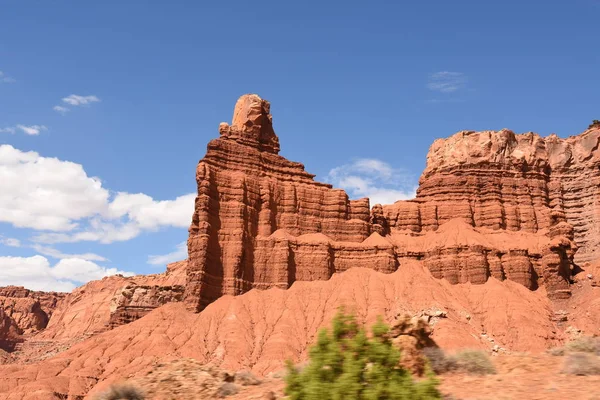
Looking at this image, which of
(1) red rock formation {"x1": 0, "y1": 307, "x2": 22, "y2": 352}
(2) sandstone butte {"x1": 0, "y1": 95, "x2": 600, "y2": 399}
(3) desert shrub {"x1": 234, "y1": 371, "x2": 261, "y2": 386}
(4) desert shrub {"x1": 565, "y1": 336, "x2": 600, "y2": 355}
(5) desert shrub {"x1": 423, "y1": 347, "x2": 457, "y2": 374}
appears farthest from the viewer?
(1) red rock formation {"x1": 0, "y1": 307, "x2": 22, "y2": 352}

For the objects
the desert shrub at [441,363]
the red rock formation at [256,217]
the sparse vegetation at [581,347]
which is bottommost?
the desert shrub at [441,363]

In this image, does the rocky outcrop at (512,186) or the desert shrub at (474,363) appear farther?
the rocky outcrop at (512,186)

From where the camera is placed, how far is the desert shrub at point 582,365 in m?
13.9

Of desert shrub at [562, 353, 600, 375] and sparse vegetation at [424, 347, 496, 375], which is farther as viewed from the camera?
sparse vegetation at [424, 347, 496, 375]

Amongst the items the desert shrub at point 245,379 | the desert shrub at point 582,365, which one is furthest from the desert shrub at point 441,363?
the desert shrub at point 245,379

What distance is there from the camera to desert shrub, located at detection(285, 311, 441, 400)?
11.4m

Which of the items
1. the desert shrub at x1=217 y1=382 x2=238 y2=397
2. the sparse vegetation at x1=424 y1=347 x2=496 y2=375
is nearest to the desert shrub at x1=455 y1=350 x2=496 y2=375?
the sparse vegetation at x1=424 y1=347 x2=496 y2=375

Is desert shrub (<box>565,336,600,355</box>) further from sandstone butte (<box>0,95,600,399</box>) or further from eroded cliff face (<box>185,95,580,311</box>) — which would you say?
eroded cliff face (<box>185,95,580,311</box>)

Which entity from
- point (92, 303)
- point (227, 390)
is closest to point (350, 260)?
point (227, 390)

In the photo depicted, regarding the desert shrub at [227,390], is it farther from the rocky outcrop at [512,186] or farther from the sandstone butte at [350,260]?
the rocky outcrop at [512,186]

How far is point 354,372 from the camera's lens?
11.7 m

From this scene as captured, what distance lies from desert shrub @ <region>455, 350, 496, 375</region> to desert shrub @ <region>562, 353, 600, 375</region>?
6.11ft

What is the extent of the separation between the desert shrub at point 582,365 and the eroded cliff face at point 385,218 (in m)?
60.4

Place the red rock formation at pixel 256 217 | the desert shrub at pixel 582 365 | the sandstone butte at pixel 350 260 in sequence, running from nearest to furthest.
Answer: the desert shrub at pixel 582 365 < the sandstone butte at pixel 350 260 < the red rock formation at pixel 256 217
